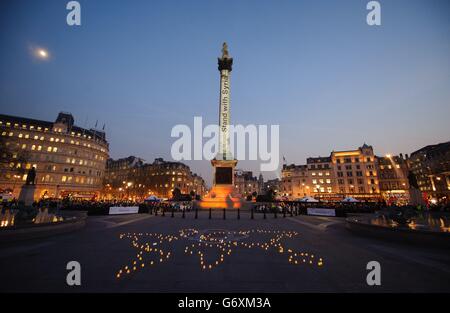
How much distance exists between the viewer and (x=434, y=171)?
73000 mm

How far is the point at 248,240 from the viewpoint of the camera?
1126cm

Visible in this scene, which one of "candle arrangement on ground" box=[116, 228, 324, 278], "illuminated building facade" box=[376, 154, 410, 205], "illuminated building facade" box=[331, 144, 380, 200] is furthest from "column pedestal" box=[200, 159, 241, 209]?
"illuminated building facade" box=[376, 154, 410, 205]

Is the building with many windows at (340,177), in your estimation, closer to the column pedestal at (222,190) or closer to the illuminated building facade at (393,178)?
the illuminated building facade at (393,178)

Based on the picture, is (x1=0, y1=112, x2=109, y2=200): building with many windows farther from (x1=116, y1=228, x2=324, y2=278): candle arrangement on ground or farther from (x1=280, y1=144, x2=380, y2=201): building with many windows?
(x1=280, y1=144, x2=380, y2=201): building with many windows

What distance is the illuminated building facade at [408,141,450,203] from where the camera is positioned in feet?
222

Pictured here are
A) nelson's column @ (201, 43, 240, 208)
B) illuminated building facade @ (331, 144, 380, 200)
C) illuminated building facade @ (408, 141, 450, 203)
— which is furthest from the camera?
illuminated building facade @ (331, 144, 380, 200)

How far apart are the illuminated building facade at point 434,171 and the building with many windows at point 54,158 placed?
404 ft

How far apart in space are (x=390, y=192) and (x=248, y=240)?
326ft

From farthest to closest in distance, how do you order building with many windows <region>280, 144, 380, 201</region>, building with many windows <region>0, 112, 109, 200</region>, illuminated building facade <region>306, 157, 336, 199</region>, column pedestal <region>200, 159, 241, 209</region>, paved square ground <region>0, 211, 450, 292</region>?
1. illuminated building facade <region>306, 157, 336, 199</region>
2. building with many windows <region>280, 144, 380, 201</region>
3. building with many windows <region>0, 112, 109, 200</region>
4. column pedestal <region>200, 159, 241, 209</region>
5. paved square ground <region>0, 211, 450, 292</region>

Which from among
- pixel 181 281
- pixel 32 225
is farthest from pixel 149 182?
pixel 181 281

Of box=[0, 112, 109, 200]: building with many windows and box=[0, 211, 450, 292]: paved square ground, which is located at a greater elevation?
box=[0, 112, 109, 200]: building with many windows

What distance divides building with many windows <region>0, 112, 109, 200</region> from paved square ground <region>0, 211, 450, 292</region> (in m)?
74.2

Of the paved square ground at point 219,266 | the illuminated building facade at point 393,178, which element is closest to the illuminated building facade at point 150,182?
the illuminated building facade at point 393,178

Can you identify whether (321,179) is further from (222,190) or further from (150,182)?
(150,182)
